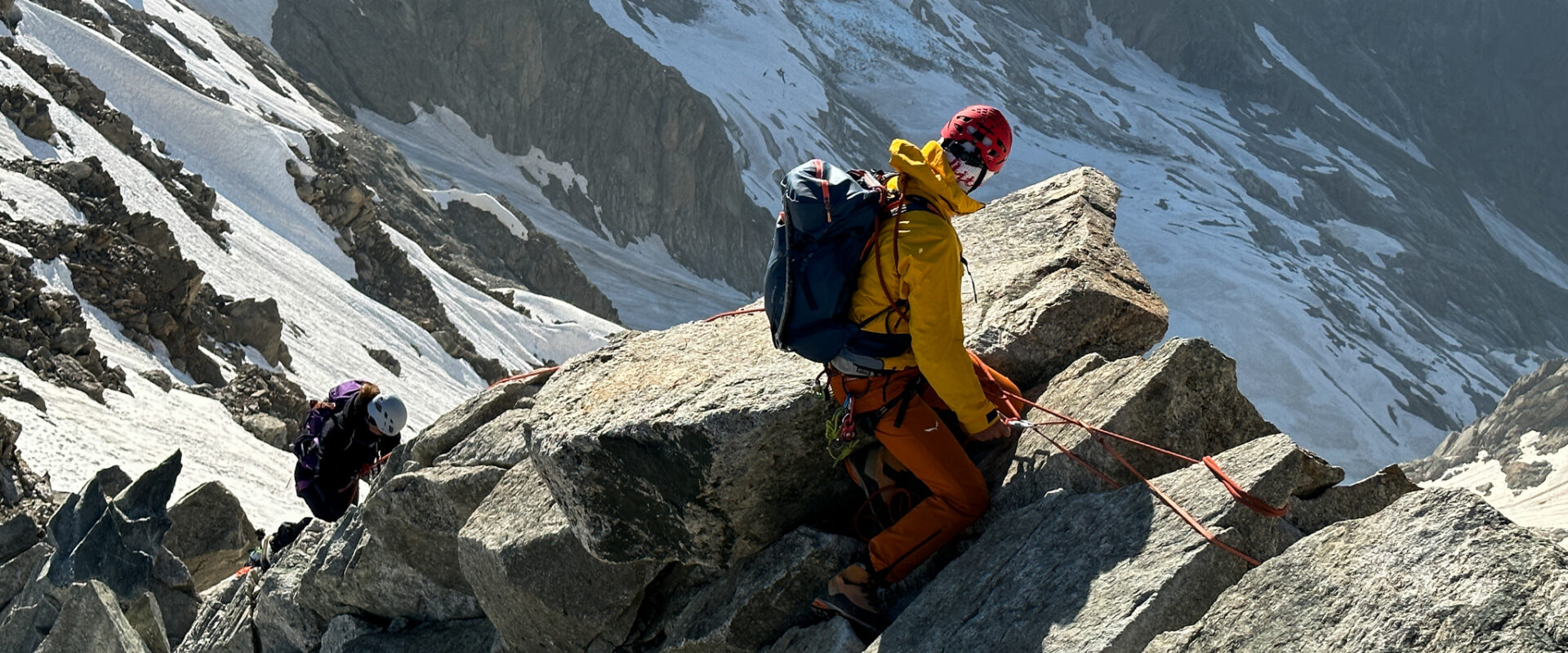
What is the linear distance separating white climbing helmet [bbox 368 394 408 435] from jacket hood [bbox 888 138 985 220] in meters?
6.04

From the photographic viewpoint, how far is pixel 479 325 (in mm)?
34250

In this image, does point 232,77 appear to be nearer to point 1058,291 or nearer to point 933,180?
point 1058,291

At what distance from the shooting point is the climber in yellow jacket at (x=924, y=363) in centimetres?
531

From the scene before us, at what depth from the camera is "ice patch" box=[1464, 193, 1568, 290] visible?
126 metres

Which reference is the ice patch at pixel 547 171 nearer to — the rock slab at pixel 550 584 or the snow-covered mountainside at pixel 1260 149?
the snow-covered mountainside at pixel 1260 149

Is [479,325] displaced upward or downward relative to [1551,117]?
downward

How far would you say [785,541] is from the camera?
649 cm

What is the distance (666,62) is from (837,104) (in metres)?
14.9

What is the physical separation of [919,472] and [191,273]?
20.8 metres

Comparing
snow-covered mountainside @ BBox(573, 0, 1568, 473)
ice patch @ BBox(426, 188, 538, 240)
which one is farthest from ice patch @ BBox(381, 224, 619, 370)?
snow-covered mountainside @ BBox(573, 0, 1568, 473)

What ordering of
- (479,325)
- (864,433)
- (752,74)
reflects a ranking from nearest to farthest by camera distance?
(864,433)
(479,325)
(752,74)

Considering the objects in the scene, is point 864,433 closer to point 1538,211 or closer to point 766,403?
point 766,403

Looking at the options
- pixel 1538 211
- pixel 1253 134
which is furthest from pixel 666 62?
pixel 1538 211

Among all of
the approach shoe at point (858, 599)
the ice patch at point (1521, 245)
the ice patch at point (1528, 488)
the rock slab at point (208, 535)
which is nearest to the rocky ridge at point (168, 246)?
the rock slab at point (208, 535)
